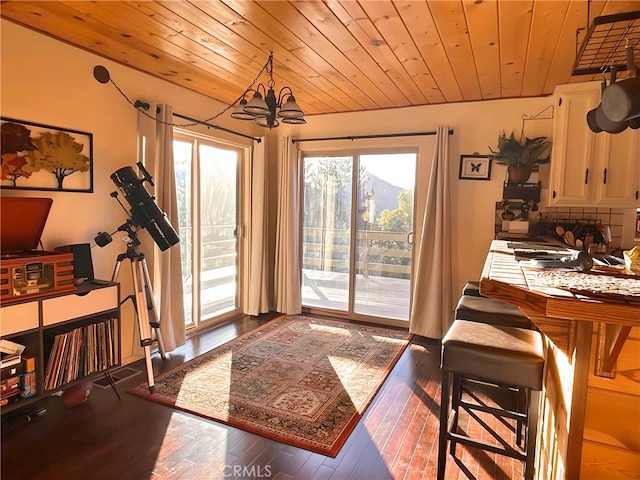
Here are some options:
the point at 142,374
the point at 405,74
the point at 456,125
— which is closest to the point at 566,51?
the point at 405,74

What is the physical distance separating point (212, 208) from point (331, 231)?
1457 millimetres

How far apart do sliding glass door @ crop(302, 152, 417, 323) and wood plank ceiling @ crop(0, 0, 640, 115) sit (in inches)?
45.1

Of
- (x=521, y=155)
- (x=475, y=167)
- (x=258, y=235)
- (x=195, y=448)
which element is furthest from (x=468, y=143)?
(x=195, y=448)

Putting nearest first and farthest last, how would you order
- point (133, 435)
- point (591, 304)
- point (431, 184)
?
point (591, 304) → point (133, 435) → point (431, 184)

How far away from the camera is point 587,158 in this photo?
313cm

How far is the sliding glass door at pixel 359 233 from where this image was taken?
172 inches

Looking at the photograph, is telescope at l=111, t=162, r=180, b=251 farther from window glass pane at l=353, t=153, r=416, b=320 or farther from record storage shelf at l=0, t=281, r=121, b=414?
window glass pane at l=353, t=153, r=416, b=320

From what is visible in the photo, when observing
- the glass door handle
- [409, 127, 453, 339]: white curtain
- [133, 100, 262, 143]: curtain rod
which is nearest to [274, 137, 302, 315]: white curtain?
[133, 100, 262, 143]: curtain rod

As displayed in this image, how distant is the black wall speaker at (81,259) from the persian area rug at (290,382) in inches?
37.1

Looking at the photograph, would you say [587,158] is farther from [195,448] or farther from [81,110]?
[81,110]

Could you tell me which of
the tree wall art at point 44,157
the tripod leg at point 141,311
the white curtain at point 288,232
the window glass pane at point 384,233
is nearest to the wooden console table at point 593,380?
the tripod leg at point 141,311

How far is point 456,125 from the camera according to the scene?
4.00 m

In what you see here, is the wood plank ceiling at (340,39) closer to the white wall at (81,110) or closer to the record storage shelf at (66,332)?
the white wall at (81,110)

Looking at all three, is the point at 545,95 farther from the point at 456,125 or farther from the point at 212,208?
the point at 212,208
